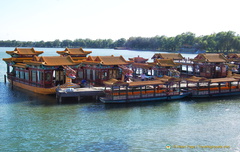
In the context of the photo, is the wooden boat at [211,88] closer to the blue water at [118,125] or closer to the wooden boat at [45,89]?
the blue water at [118,125]

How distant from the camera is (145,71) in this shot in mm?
75438

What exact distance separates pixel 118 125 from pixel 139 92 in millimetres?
13786

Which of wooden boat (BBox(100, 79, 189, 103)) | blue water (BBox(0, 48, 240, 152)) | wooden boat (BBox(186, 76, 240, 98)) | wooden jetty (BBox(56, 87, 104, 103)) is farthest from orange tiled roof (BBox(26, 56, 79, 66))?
wooden boat (BBox(186, 76, 240, 98))

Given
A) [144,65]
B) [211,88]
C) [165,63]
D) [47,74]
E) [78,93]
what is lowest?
[78,93]

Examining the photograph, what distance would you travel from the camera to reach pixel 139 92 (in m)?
47.5

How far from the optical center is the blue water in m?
28.4

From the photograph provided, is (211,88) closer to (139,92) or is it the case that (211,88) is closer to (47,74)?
(139,92)

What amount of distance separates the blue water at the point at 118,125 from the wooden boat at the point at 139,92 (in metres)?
1.32

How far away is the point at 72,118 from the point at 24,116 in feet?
21.0

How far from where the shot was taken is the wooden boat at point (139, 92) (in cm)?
4481

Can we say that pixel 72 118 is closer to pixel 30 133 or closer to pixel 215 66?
pixel 30 133

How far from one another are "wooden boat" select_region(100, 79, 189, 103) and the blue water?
4.32 feet

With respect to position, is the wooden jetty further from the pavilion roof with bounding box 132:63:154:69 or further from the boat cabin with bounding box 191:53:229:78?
the boat cabin with bounding box 191:53:229:78

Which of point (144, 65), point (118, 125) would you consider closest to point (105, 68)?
point (144, 65)
